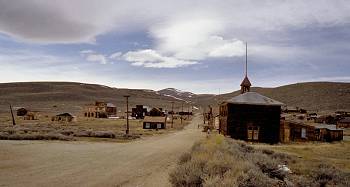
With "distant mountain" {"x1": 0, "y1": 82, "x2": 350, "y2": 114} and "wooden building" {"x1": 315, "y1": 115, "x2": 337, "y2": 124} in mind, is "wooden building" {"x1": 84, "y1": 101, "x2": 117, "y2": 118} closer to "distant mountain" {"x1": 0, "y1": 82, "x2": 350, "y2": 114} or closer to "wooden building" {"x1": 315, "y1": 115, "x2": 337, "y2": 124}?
"distant mountain" {"x1": 0, "y1": 82, "x2": 350, "y2": 114}

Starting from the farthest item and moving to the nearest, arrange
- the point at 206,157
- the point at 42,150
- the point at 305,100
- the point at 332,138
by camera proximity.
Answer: the point at 305,100 < the point at 332,138 < the point at 42,150 < the point at 206,157

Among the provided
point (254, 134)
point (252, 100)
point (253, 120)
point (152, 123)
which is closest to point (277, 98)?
point (152, 123)

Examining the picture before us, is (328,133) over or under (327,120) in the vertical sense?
under

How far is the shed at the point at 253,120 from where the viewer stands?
138 feet

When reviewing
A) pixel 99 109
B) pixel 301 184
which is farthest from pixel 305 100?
pixel 301 184

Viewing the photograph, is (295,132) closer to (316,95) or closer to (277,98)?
(316,95)

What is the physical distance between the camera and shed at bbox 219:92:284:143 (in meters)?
42.1

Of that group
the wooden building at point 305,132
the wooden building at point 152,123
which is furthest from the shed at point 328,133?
the wooden building at point 152,123

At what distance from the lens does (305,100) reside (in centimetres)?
15162

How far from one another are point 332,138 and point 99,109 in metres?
67.0

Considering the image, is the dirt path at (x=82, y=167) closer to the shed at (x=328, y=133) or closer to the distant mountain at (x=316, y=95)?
the shed at (x=328, y=133)

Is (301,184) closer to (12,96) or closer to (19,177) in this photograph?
(19,177)

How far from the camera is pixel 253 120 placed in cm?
4231

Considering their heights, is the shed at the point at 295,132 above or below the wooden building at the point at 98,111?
below
